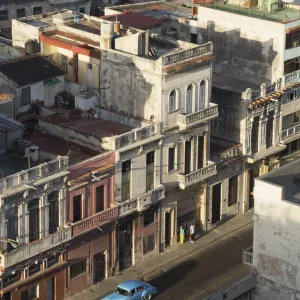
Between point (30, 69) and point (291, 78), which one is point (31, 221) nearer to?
point (30, 69)

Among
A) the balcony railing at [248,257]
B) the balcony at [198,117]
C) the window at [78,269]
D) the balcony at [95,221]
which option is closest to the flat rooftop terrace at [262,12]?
the balcony at [198,117]

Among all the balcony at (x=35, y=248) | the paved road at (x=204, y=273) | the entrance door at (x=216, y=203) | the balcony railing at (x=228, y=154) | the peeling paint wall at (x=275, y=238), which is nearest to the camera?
the peeling paint wall at (x=275, y=238)

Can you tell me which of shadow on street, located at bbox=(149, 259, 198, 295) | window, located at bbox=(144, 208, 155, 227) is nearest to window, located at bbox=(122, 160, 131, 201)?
window, located at bbox=(144, 208, 155, 227)

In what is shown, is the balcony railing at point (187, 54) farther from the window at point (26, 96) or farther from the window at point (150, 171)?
the window at point (26, 96)

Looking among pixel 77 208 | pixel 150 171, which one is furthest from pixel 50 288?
pixel 150 171

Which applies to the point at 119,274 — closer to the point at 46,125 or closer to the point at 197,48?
the point at 46,125

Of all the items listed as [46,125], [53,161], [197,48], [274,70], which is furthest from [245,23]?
[53,161]
